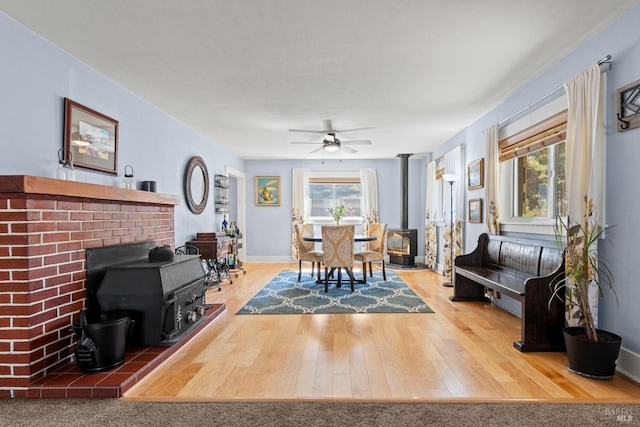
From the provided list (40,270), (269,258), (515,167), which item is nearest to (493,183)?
(515,167)

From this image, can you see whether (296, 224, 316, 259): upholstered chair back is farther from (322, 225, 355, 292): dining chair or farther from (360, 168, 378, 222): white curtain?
(360, 168, 378, 222): white curtain

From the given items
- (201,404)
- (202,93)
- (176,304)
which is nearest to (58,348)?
(176,304)

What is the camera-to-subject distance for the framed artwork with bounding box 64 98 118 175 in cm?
276

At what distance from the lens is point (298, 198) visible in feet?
25.9

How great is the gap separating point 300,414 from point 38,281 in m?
1.71

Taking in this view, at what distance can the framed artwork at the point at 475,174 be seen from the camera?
4555 mm

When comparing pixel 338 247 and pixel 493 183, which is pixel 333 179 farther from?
pixel 493 183

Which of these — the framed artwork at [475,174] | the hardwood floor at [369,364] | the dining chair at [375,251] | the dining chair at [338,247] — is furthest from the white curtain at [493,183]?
the dining chair at [375,251]

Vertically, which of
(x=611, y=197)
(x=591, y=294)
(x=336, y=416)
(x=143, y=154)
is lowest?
(x=336, y=416)

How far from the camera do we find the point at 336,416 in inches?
73.6

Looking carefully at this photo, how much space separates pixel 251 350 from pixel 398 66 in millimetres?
2594

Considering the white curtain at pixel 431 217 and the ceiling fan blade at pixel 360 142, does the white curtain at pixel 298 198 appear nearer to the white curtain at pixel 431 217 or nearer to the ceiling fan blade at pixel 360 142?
the ceiling fan blade at pixel 360 142

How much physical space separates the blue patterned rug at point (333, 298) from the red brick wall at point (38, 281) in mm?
1755

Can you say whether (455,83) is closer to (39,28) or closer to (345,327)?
(345,327)
